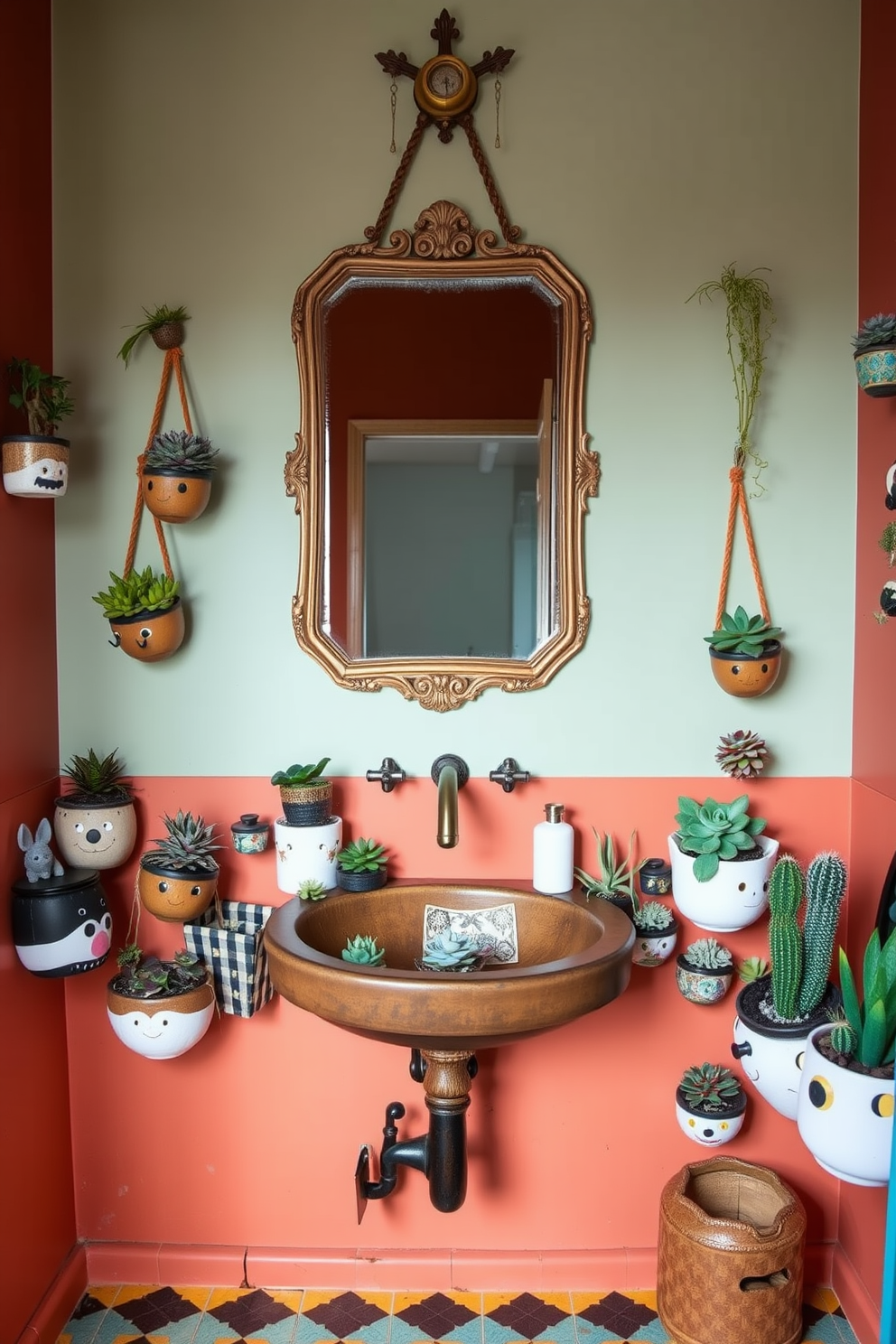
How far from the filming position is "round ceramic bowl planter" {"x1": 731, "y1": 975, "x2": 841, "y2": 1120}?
5.73 feet

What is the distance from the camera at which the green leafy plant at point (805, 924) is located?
5.71 ft

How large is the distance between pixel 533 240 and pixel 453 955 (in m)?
1.24

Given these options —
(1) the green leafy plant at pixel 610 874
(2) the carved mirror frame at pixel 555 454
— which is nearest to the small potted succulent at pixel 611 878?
(1) the green leafy plant at pixel 610 874

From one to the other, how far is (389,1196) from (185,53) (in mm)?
2114

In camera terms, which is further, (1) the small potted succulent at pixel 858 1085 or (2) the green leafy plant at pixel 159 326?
(2) the green leafy plant at pixel 159 326

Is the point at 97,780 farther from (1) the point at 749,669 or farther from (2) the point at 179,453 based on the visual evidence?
(1) the point at 749,669

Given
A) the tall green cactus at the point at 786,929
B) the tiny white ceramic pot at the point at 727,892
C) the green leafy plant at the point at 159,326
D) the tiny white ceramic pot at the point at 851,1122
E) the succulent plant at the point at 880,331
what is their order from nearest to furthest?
the tiny white ceramic pot at the point at 851,1122 → the succulent plant at the point at 880,331 → the tall green cactus at the point at 786,929 → the tiny white ceramic pot at the point at 727,892 → the green leafy plant at the point at 159,326

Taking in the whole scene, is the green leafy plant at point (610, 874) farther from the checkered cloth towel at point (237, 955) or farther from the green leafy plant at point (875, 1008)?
the checkered cloth towel at point (237, 955)

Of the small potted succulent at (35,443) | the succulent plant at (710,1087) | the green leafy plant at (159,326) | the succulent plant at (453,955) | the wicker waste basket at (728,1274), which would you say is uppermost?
the green leafy plant at (159,326)

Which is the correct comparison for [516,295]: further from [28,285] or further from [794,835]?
[794,835]

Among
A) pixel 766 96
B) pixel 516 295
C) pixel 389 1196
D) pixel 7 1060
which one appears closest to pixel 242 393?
pixel 516 295

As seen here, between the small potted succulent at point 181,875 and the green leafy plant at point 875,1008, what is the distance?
104 centimetres

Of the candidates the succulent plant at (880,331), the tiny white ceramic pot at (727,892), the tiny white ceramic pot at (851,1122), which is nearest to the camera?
the tiny white ceramic pot at (851,1122)

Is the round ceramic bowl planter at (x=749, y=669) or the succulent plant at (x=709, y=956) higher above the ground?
the round ceramic bowl planter at (x=749, y=669)
